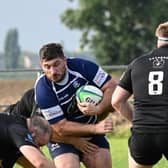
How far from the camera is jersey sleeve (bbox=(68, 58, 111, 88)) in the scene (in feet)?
25.4

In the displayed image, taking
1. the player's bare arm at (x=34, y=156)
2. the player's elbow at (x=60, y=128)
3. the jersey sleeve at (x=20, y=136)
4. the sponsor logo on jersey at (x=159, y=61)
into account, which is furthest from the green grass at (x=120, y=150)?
the player's bare arm at (x=34, y=156)

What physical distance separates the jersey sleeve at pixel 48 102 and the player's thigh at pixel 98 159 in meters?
0.56

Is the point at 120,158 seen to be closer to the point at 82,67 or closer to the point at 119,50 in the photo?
the point at 82,67

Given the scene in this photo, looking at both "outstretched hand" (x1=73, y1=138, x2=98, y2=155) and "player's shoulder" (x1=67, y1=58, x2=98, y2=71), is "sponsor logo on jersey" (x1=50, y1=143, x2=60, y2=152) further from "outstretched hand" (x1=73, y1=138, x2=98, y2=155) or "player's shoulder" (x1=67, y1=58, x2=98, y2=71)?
"player's shoulder" (x1=67, y1=58, x2=98, y2=71)

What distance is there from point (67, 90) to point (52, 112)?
265mm

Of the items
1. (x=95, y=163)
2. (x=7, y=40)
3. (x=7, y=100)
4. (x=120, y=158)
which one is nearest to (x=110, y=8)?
(x=7, y=100)

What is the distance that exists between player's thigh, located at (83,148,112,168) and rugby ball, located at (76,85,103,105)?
0.60m

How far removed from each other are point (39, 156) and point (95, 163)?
1.92 metres

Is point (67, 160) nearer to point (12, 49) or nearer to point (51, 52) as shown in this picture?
point (51, 52)

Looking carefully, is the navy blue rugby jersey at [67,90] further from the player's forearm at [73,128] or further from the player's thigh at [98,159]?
the player's thigh at [98,159]

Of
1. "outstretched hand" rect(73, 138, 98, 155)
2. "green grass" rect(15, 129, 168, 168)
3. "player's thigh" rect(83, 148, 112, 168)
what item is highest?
"outstretched hand" rect(73, 138, 98, 155)

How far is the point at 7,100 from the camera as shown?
18.5 m

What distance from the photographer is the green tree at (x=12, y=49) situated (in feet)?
306

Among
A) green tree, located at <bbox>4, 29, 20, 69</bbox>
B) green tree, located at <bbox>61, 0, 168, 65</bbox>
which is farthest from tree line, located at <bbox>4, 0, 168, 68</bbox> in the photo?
green tree, located at <bbox>4, 29, 20, 69</bbox>
